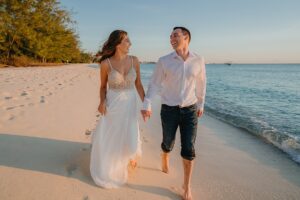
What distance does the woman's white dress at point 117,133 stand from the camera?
369 centimetres

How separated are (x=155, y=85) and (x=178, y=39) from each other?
0.68 meters

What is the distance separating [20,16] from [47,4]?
5727 millimetres

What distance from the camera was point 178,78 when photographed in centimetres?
351

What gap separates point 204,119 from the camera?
9.02m

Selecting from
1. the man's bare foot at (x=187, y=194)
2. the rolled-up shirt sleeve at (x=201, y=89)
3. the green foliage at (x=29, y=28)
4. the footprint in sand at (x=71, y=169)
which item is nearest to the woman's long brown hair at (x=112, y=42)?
the rolled-up shirt sleeve at (x=201, y=89)

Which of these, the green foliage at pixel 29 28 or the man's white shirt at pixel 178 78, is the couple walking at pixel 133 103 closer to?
the man's white shirt at pixel 178 78

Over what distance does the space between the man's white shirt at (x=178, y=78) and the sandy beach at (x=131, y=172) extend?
1.16 meters

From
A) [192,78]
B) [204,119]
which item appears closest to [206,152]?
[192,78]

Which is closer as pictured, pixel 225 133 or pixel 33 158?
pixel 33 158

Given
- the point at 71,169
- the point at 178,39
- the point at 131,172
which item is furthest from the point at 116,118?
the point at 178,39

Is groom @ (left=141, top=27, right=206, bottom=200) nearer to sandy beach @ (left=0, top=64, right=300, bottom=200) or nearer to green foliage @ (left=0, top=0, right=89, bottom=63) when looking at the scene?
sandy beach @ (left=0, top=64, right=300, bottom=200)

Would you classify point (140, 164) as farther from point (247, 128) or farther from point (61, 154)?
point (247, 128)

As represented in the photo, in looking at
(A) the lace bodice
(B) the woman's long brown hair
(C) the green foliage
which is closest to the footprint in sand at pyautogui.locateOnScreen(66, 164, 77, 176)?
(A) the lace bodice

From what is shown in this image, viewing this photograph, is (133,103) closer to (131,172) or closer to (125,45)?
(125,45)
